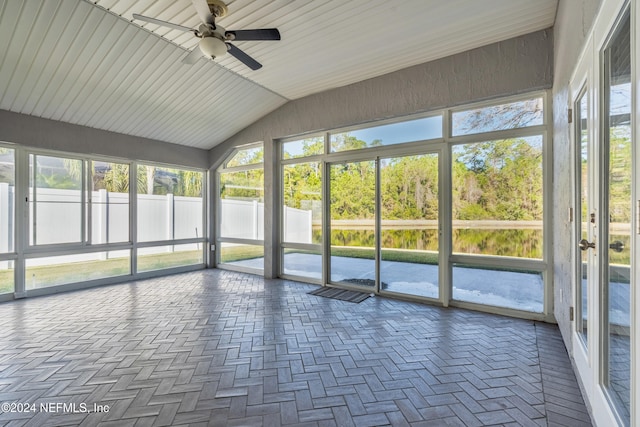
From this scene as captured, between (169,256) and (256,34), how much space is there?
17.0 ft

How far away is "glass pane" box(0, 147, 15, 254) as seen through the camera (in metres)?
4.45

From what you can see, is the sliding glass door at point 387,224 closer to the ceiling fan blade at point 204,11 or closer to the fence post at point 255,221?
the fence post at point 255,221

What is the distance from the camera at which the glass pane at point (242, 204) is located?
6.36 m

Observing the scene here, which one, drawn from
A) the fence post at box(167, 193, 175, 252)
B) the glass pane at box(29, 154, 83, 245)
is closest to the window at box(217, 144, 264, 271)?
the fence post at box(167, 193, 175, 252)

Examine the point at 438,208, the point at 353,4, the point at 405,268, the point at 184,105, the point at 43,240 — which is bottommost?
the point at 405,268

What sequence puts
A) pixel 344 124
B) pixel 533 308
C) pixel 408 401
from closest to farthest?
1. pixel 408 401
2. pixel 533 308
3. pixel 344 124

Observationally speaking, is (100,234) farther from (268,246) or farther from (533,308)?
(533,308)

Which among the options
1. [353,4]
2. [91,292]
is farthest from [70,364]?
[353,4]

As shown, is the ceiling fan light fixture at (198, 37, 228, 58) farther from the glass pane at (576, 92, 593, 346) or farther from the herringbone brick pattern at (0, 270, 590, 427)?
the glass pane at (576, 92, 593, 346)

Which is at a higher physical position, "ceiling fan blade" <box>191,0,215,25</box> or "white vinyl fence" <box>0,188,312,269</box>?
"ceiling fan blade" <box>191,0,215,25</box>

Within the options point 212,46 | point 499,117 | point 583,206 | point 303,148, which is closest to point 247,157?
point 303,148

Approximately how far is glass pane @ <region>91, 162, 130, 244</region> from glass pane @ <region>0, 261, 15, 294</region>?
3.55 ft

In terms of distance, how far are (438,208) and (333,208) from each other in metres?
1.81

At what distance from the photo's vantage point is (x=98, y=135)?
17.3ft
